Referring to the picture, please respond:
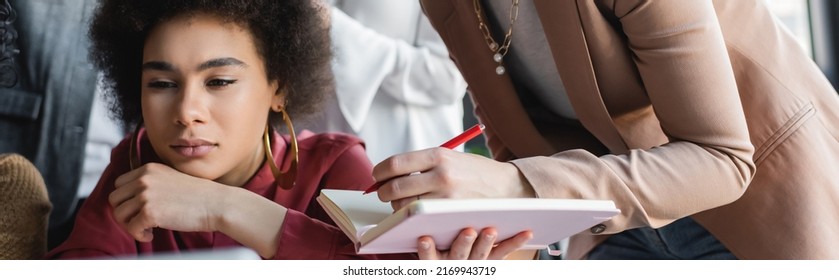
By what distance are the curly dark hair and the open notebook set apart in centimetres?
23

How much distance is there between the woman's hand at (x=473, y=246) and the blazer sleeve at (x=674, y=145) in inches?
2.2

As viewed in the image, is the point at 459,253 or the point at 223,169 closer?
the point at 459,253

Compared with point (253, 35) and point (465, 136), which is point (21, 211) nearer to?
point (253, 35)

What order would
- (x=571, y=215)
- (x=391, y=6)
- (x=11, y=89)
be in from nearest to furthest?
1. (x=571, y=215)
2. (x=11, y=89)
3. (x=391, y=6)

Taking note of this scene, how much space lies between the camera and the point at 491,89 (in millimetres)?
897

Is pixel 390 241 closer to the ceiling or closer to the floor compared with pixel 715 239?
closer to the ceiling

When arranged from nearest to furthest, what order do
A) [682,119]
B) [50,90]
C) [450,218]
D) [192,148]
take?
[450,218]
[682,119]
[192,148]
[50,90]

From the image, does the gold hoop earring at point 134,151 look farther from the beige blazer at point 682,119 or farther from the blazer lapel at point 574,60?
the blazer lapel at point 574,60

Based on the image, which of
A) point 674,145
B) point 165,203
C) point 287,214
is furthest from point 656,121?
point 165,203

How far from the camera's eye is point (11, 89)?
1179 mm

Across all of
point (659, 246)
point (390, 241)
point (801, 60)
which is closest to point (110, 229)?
point (390, 241)

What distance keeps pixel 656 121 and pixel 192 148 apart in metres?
0.46

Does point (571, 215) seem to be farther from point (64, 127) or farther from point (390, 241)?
point (64, 127)

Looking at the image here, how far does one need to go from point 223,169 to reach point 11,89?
1.55ft
